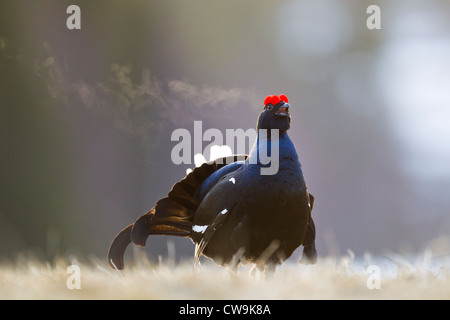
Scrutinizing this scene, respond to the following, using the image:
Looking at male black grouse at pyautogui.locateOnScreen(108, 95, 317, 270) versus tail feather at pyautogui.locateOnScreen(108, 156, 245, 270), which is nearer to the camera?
male black grouse at pyautogui.locateOnScreen(108, 95, 317, 270)

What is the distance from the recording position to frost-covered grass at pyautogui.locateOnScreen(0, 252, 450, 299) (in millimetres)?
1543

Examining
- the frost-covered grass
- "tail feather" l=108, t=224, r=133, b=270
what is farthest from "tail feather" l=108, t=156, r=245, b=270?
the frost-covered grass

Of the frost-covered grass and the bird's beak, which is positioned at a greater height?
the bird's beak

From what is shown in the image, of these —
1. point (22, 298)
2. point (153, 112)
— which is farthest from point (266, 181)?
point (153, 112)

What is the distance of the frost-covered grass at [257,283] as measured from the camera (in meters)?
1.54

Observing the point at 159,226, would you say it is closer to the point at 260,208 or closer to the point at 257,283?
the point at 260,208

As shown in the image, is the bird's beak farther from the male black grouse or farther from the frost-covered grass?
the frost-covered grass

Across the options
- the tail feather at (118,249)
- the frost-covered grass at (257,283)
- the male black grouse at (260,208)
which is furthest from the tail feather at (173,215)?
the frost-covered grass at (257,283)

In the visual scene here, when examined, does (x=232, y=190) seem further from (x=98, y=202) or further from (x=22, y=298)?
(x=98, y=202)

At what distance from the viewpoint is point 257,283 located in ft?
5.70

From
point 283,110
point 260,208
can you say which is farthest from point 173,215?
point 283,110

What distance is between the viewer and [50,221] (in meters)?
5.92

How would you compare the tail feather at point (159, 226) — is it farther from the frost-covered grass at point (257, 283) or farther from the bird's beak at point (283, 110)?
the bird's beak at point (283, 110)
